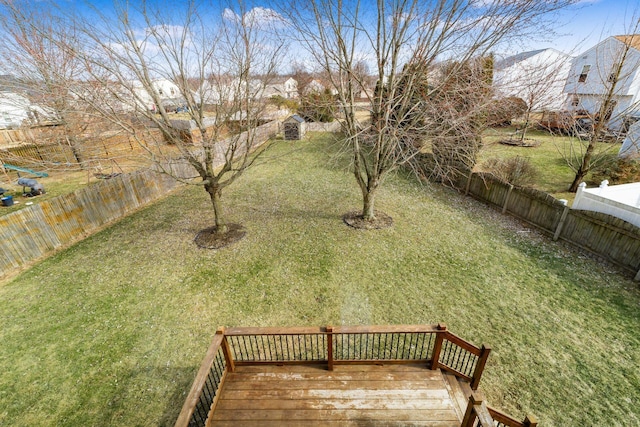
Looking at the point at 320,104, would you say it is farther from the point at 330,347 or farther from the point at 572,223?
the point at 572,223

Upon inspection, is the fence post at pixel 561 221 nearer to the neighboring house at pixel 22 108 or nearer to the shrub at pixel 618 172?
the shrub at pixel 618 172

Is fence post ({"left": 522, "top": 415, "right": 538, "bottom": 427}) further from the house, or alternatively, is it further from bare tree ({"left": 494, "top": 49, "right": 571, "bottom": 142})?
the house

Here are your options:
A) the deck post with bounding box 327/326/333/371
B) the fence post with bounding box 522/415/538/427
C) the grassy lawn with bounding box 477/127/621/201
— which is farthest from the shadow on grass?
the grassy lawn with bounding box 477/127/621/201

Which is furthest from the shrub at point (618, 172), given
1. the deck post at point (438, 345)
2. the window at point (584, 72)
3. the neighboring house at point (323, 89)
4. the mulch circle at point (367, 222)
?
the window at point (584, 72)

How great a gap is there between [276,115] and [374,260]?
19979 millimetres

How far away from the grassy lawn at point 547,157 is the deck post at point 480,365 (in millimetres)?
9184

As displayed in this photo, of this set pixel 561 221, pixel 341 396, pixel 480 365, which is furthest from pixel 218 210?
pixel 561 221

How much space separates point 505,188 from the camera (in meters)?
9.41

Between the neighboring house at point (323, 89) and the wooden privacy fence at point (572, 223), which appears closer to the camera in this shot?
the wooden privacy fence at point (572, 223)

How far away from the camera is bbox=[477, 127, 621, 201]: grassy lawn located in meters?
11.2

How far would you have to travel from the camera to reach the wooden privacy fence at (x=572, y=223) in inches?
247

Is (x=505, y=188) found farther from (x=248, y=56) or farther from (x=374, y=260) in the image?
(x=248, y=56)

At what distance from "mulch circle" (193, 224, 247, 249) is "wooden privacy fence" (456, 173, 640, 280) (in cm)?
870

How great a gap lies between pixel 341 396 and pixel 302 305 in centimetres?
238
